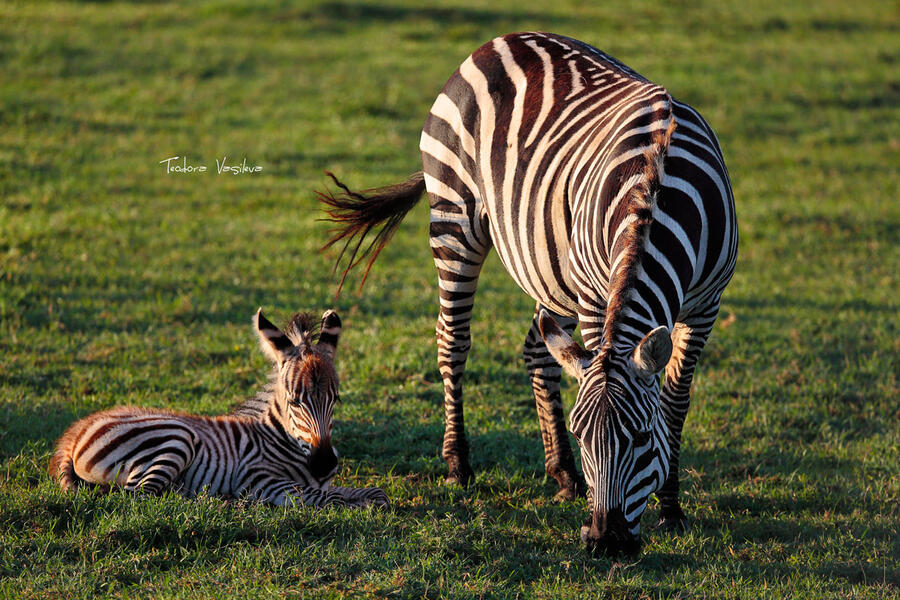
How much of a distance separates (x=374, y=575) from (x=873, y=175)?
13.6 m

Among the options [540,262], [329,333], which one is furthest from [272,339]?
[540,262]

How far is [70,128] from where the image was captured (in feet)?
52.9

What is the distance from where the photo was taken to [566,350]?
4.87 m

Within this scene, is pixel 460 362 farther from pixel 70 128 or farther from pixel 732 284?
pixel 70 128

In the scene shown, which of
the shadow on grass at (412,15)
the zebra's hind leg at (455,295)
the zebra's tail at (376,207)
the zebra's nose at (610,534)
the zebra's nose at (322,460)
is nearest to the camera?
the zebra's nose at (610,534)

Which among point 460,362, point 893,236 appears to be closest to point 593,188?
point 460,362

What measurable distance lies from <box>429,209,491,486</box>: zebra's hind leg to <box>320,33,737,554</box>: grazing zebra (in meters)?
0.01

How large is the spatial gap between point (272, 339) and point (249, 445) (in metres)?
0.69

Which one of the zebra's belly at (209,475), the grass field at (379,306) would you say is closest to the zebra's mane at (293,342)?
the zebra's belly at (209,475)

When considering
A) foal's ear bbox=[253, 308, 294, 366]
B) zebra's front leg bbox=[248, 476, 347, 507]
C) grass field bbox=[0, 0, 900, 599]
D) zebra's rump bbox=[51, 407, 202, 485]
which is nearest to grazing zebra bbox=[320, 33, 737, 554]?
grass field bbox=[0, 0, 900, 599]

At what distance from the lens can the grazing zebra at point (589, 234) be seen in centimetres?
461

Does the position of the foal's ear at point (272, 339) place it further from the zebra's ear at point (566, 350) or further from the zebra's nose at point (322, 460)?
the zebra's ear at point (566, 350)

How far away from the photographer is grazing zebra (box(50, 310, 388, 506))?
5.68m

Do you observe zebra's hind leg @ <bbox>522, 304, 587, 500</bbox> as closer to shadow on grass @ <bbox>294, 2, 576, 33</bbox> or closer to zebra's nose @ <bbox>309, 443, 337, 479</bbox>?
zebra's nose @ <bbox>309, 443, 337, 479</bbox>
